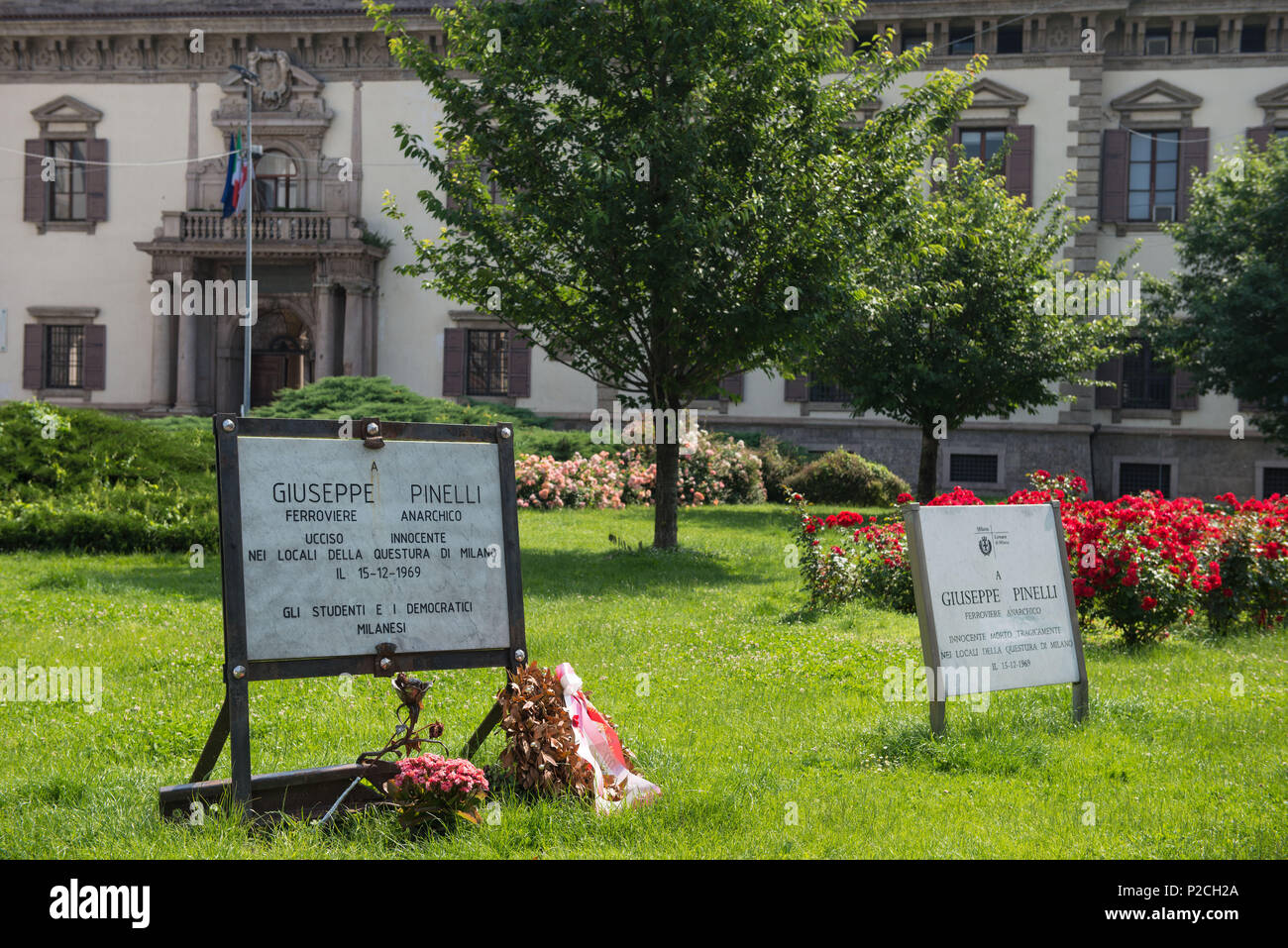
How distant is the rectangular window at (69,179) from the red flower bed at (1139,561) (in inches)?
1166

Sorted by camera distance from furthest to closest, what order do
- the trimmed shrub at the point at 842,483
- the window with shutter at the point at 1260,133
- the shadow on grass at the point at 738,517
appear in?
the window with shutter at the point at 1260,133 < the trimmed shrub at the point at 842,483 < the shadow on grass at the point at 738,517

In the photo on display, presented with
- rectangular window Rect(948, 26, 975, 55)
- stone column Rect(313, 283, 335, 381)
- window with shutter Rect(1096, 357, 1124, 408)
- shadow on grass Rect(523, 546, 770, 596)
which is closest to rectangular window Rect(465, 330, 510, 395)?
stone column Rect(313, 283, 335, 381)

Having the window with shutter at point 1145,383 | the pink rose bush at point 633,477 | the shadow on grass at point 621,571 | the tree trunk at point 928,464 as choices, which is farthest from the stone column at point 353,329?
the window with shutter at point 1145,383

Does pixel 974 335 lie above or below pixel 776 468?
above

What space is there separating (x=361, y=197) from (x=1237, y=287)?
22.9m

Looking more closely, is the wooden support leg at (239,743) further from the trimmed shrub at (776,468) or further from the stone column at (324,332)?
the stone column at (324,332)

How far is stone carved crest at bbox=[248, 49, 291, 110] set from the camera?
109ft

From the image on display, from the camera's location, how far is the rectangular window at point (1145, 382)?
31500mm

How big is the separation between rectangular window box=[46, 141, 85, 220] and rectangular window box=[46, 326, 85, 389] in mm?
3414

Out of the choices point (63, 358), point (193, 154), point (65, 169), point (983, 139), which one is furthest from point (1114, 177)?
point (63, 358)

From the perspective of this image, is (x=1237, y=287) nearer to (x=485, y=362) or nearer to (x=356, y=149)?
(x=485, y=362)

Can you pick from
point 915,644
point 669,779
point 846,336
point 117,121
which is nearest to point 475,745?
point 669,779

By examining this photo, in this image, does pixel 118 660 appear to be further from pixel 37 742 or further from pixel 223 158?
pixel 223 158

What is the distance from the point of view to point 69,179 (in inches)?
1340
